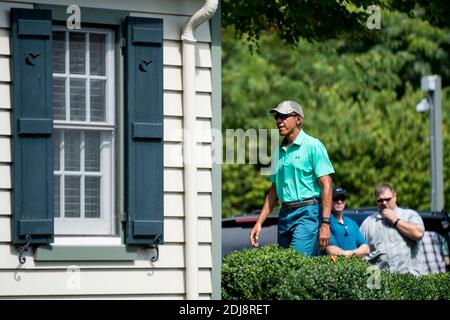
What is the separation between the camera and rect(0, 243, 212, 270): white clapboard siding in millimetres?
10680

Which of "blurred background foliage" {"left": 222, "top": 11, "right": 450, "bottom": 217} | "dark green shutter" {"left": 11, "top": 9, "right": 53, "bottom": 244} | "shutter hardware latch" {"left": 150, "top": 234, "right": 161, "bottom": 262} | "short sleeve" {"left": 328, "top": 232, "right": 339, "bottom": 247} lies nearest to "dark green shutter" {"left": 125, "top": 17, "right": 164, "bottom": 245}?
"shutter hardware latch" {"left": 150, "top": 234, "right": 161, "bottom": 262}

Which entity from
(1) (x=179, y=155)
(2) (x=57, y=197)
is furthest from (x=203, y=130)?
(2) (x=57, y=197)

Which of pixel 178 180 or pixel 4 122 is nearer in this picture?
pixel 4 122

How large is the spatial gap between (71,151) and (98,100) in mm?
490

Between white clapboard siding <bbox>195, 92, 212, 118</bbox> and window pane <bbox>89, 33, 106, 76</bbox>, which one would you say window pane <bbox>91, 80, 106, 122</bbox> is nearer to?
window pane <bbox>89, 33, 106, 76</bbox>

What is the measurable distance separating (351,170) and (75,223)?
54.0ft

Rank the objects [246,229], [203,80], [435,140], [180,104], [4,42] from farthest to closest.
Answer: [435,140] → [246,229] → [203,80] → [180,104] → [4,42]

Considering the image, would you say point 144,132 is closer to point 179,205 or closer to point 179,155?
point 179,155

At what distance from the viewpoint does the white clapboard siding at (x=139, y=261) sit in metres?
10.7

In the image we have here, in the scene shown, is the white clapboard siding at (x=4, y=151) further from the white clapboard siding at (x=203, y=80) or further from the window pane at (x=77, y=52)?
the white clapboard siding at (x=203, y=80)

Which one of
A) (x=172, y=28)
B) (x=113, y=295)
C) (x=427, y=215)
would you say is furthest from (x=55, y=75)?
(x=427, y=215)

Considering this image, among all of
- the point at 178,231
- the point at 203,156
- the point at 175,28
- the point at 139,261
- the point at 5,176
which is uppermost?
the point at 175,28

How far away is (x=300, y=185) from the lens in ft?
39.7

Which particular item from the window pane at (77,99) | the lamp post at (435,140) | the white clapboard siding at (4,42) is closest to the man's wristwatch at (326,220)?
the window pane at (77,99)
